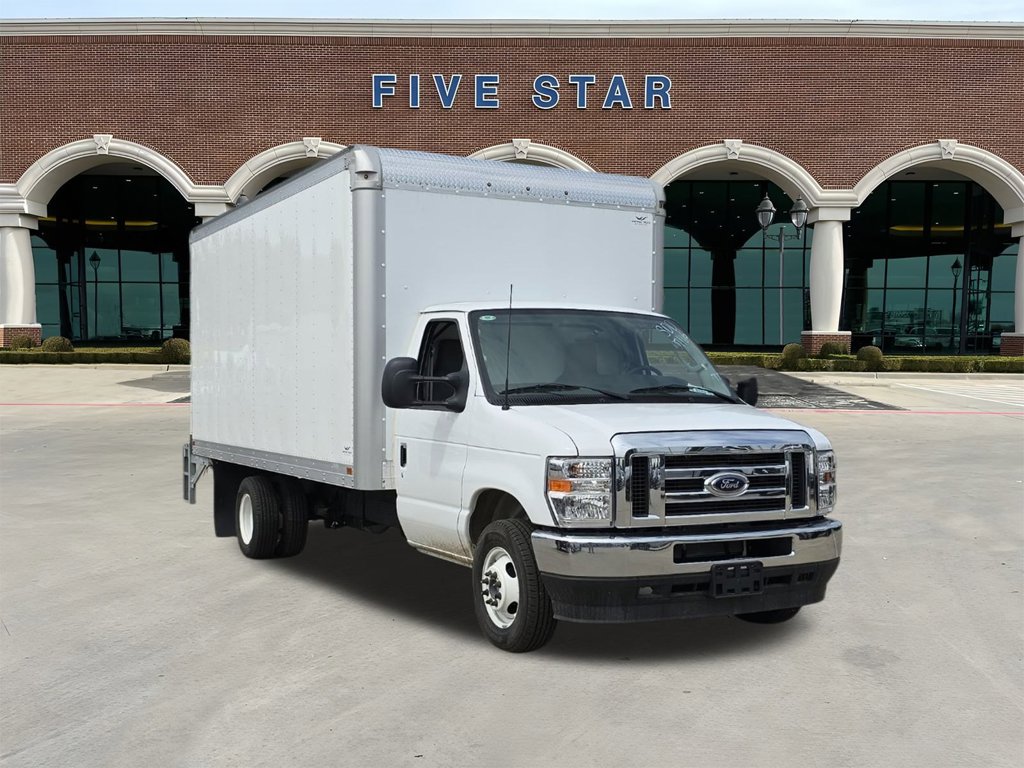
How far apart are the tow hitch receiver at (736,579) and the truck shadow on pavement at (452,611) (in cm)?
52

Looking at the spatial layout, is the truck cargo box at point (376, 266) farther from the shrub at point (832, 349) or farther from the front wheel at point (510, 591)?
the shrub at point (832, 349)

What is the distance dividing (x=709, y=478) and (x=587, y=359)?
4.88 ft

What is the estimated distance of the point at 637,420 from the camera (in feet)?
20.2

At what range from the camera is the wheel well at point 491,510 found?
6.55 m

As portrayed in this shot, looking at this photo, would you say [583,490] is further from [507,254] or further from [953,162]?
[953,162]

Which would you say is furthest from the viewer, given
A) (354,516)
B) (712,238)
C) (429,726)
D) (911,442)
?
(712,238)

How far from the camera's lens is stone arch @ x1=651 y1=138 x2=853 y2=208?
128ft

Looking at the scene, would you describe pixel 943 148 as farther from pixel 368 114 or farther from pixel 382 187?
pixel 382 187

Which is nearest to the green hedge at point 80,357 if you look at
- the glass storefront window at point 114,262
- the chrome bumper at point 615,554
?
the glass storefront window at point 114,262

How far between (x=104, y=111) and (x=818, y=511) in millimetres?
37952

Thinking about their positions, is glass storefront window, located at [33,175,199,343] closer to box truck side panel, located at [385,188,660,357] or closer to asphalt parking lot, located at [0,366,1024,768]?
asphalt parking lot, located at [0,366,1024,768]

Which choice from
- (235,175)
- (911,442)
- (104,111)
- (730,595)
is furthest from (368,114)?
(730,595)

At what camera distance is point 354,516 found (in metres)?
8.48

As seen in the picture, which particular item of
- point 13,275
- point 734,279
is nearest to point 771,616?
point 13,275
